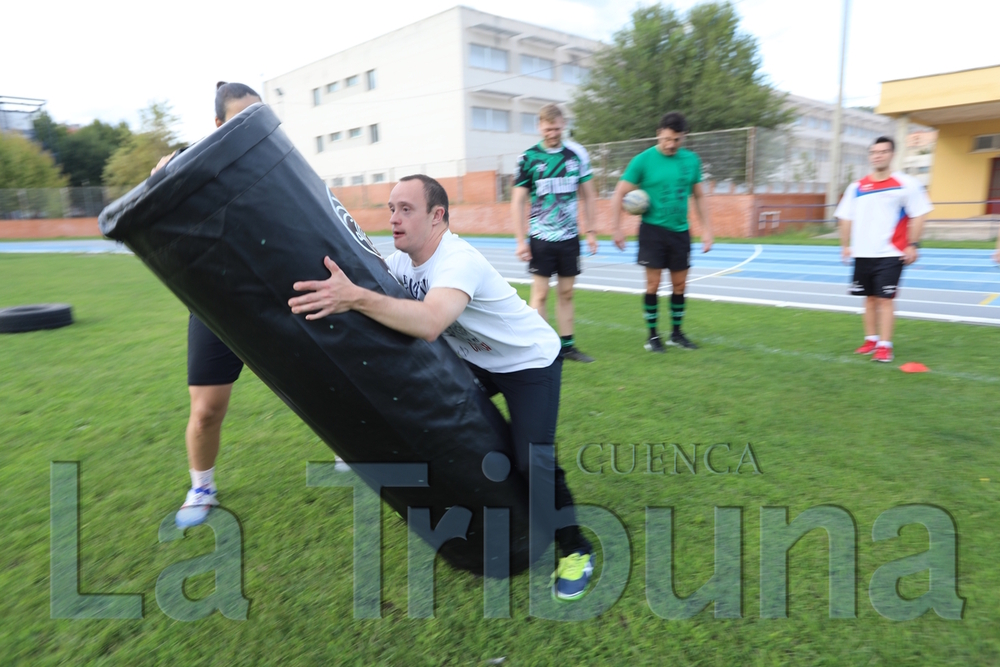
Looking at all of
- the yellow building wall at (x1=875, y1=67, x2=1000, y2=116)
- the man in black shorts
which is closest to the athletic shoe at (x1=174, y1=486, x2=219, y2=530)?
the man in black shorts

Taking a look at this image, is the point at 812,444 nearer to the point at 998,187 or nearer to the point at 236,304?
the point at 236,304

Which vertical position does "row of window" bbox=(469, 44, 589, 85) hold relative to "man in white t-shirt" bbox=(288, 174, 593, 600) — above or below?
above

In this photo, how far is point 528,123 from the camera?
39.5 m

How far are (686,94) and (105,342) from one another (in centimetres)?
2389

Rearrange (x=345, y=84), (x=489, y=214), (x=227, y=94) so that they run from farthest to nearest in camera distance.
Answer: (x=345, y=84) → (x=489, y=214) → (x=227, y=94)

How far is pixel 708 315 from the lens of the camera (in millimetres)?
7438

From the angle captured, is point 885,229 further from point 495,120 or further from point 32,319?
point 495,120

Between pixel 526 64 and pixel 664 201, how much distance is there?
120ft

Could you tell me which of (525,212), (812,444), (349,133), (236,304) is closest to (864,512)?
(812,444)

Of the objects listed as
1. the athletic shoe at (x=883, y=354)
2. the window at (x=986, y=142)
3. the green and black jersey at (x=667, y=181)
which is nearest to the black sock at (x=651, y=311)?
the green and black jersey at (x=667, y=181)

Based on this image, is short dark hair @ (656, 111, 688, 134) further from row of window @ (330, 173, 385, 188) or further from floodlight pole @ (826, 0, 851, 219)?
row of window @ (330, 173, 385, 188)

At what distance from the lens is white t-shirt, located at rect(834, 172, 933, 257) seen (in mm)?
5160

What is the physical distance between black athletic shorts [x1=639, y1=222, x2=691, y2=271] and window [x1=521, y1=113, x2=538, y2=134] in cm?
3511

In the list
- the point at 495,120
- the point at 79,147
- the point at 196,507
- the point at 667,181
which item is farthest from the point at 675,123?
the point at 79,147
